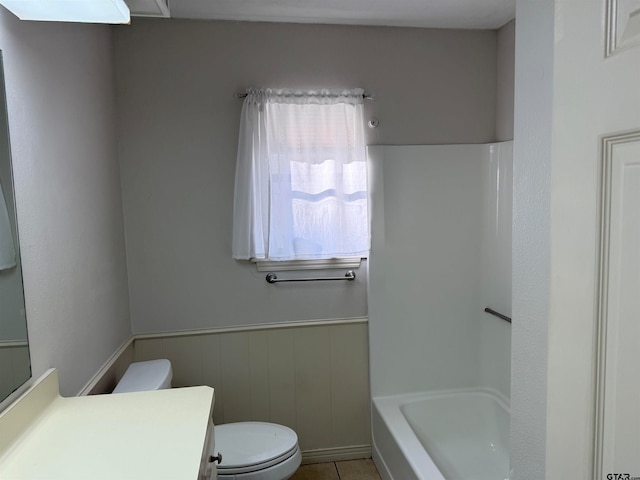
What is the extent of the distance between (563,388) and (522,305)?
30cm

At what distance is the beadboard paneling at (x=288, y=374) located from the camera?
259 cm

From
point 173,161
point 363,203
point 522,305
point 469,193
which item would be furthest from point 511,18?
point 522,305

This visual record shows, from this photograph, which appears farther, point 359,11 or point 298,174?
point 298,174

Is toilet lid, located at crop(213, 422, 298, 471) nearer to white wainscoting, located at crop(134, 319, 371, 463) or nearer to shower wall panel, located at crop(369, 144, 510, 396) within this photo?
white wainscoting, located at crop(134, 319, 371, 463)

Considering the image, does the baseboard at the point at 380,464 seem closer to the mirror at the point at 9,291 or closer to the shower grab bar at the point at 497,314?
the shower grab bar at the point at 497,314

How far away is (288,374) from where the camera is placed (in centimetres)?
269

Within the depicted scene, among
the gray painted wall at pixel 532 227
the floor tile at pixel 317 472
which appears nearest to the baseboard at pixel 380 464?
the floor tile at pixel 317 472

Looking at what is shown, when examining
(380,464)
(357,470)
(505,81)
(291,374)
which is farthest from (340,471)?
(505,81)

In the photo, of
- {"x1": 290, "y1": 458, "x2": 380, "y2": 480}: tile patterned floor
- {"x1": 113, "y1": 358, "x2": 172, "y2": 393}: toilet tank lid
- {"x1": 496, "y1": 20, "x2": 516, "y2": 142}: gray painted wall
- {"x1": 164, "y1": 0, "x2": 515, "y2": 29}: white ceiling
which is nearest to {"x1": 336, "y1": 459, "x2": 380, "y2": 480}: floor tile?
{"x1": 290, "y1": 458, "x2": 380, "y2": 480}: tile patterned floor

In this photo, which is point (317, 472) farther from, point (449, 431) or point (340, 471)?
point (449, 431)

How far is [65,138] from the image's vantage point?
1731mm

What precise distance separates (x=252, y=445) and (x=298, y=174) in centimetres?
131

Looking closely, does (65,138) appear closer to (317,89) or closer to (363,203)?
(317,89)

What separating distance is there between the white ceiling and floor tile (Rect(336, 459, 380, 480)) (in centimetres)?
238
